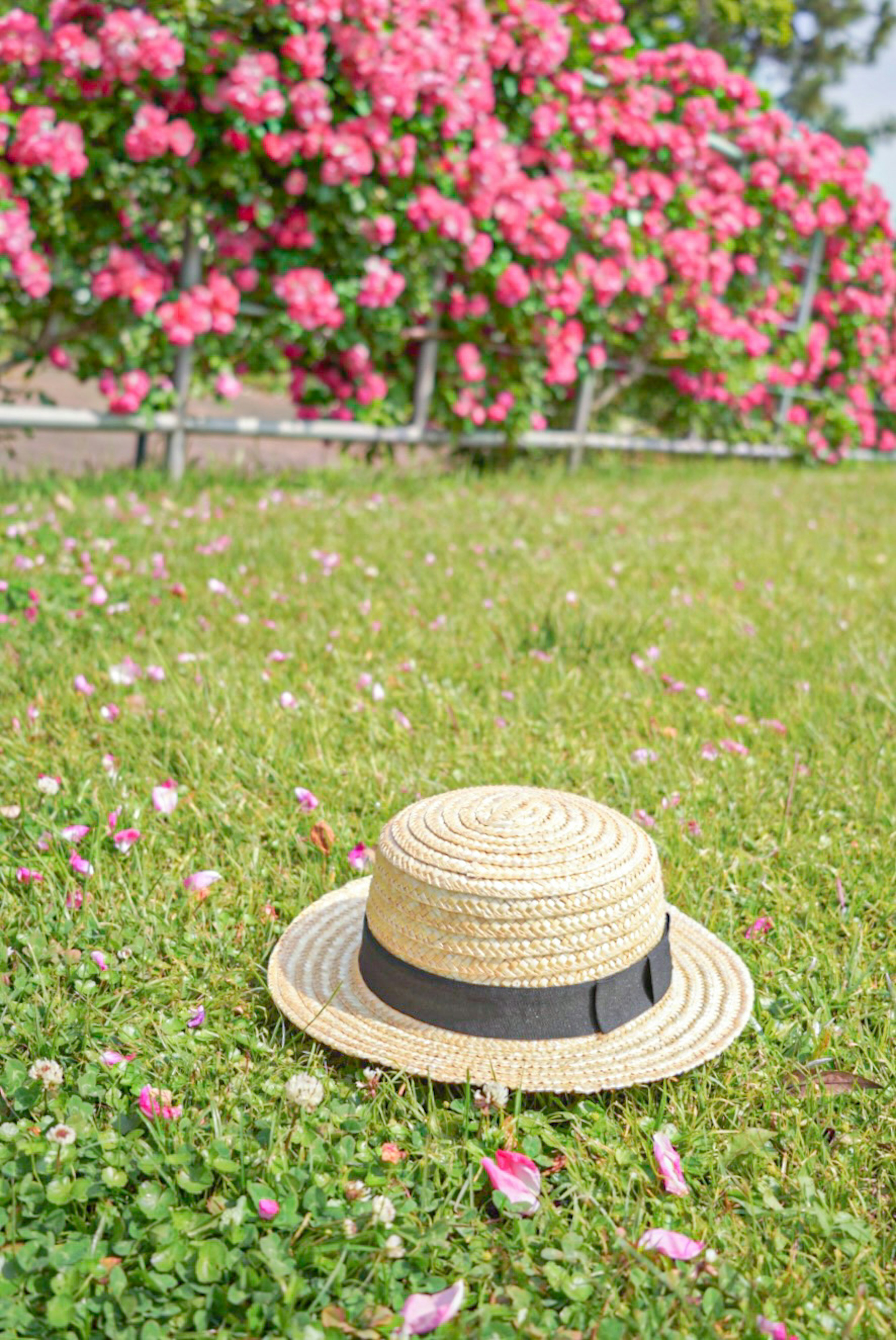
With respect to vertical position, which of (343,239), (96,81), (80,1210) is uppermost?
(96,81)

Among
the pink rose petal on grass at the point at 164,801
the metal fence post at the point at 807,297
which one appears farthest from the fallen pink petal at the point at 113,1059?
the metal fence post at the point at 807,297

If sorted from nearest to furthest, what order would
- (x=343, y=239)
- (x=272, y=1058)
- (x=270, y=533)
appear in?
1. (x=272, y=1058)
2. (x=270, y=533)
3. (x=343, y=239)

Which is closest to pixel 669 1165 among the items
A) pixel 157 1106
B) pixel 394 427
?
pixel 157 1106

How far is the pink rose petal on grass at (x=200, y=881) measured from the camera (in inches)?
81.3

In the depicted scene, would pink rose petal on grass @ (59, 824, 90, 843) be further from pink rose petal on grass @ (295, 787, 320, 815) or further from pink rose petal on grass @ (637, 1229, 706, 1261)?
pink rose petal on grass @ (637, 1229, 706, 1261)

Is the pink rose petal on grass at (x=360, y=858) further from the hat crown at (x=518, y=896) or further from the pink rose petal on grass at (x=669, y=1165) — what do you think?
the pink rose petal on grass at (x=669, y=1165)

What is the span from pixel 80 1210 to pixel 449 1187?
1.50 ft

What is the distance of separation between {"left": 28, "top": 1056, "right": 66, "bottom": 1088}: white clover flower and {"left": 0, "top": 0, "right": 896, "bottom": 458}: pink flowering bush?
400 centimetres

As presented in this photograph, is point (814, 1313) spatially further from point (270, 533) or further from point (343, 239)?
point (343, 239)

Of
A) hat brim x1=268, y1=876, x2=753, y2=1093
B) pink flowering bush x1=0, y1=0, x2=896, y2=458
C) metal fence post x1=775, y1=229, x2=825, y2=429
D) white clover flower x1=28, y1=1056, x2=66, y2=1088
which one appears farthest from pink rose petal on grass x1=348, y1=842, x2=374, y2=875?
metal fence post x1=775, y1=229, x2=825, y2=429

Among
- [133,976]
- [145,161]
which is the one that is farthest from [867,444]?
[133,976]

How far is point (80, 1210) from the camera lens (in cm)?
139

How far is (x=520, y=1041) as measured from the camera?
1.59 meters

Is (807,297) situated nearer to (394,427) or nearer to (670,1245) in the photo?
(394,427)
